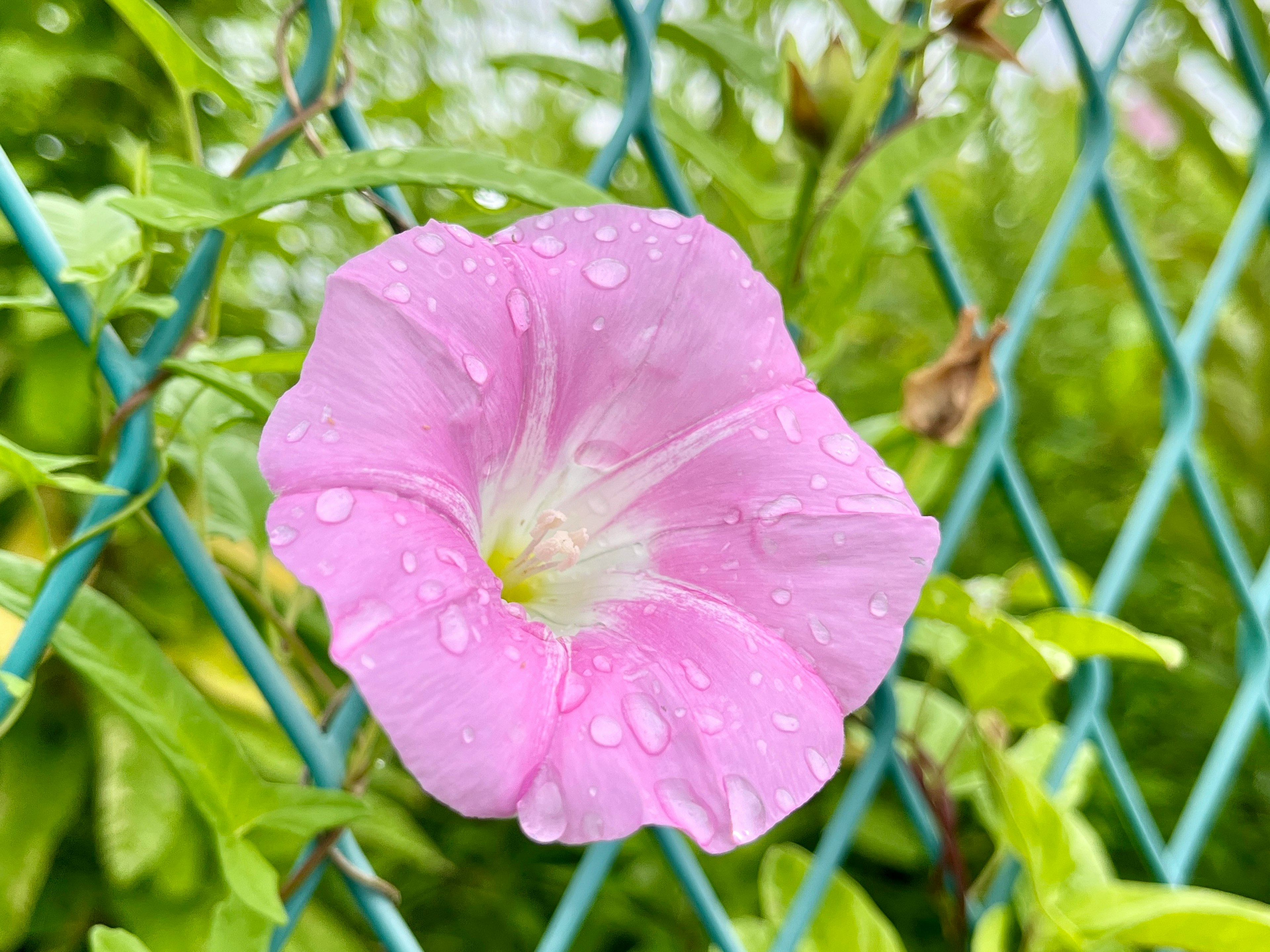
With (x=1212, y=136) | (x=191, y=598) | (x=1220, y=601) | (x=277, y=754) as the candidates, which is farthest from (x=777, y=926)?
(x=1212, y=136)

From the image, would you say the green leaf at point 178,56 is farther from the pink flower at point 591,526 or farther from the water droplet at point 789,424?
the water droplet at point 789,424

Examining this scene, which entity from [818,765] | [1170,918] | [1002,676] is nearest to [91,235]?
[818,765]

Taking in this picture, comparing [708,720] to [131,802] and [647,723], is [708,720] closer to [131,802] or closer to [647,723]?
[647,723]

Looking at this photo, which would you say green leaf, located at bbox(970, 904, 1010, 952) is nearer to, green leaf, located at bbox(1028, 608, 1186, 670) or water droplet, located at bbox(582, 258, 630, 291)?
green leaf, located at bbox(1028, 608, 1186, 670)

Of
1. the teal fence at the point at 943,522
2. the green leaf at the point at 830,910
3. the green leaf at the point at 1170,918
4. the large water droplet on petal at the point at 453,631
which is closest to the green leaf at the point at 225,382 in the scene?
the teal fence at the point at 943,522

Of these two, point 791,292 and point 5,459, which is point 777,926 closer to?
point 791,292
